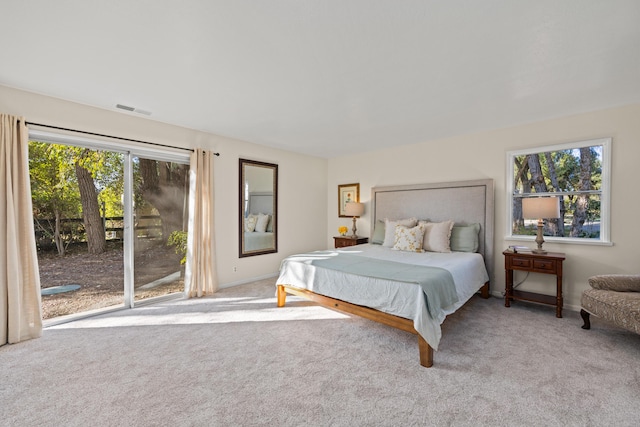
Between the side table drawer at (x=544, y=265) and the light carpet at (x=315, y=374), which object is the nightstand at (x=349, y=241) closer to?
the light carpet at (x=315, y=374)

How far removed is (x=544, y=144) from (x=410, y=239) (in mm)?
2120

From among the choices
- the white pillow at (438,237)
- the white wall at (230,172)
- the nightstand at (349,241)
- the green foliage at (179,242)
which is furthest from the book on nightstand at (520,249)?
the green foliage at (179,242)

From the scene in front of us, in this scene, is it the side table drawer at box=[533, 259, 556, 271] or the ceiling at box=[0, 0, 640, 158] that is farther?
the side table drawer at box=[533, 259, 556, 271]

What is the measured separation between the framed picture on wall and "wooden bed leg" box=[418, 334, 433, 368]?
3.64m

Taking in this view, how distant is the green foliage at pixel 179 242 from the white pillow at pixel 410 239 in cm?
316

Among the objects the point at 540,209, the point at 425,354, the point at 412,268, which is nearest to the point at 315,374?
the point at 425,354

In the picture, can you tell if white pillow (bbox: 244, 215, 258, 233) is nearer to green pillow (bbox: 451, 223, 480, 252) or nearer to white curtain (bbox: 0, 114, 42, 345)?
white curtain (bbox: 0, 114, 42, 345)

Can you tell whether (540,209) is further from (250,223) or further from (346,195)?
(250,223)

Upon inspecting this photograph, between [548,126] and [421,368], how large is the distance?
3.50 meters

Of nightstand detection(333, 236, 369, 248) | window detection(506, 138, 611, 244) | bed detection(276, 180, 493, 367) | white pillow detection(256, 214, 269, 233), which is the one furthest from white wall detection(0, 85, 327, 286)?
window detection(506, 138, 611, 244)

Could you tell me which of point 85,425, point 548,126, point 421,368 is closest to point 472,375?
point 421,368

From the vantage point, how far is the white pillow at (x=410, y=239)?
3.95 m

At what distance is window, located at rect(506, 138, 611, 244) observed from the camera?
127 inches

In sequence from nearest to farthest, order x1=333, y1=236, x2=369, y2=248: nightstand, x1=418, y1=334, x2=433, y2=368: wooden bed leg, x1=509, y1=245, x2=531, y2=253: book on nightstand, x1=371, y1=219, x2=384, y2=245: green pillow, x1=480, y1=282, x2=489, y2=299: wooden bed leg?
1. x1=418, y1=334, x2=433, y2=368: wooden bed leg
2. x1=509, y1=245, x2=531, y2=253: book on nightstand
3. x1=480, y1=282, x2=489, y2=299: wooden bed leg
4. x1=371, y1=219, x2=384, y2=245: green pillow
5. x1=333, y1=236, x2=369, y2=248: nightstand
